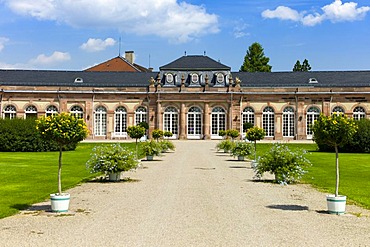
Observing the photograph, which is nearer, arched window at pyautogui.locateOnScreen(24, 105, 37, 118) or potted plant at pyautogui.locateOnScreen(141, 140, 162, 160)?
potted plant at pyautogui.locateOnScreen(141, 140, 162, 160)

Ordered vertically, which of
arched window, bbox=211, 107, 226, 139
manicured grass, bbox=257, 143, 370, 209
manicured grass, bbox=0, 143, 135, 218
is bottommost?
manicured grass, bbox=257, 143, 370, 209

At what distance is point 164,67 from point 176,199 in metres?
42.1

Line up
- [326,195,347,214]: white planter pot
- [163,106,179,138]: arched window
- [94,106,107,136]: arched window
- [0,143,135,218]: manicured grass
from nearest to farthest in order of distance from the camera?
[326,195,347,214]: white planter pot
[0,143,135,218]: manicured grass
[163,106,179,138]: arched window
[94,106,107,136]: arched window

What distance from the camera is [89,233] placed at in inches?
340

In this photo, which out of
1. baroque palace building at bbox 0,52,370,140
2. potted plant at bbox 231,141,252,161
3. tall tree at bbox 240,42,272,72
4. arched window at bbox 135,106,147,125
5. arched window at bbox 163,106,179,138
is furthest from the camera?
tall tree at bbox 240,42,272,72

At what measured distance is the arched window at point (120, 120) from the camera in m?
53.1

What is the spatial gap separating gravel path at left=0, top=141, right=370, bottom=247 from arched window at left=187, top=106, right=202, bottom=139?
1464 inches

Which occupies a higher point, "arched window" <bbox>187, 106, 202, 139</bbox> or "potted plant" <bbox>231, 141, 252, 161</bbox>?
"arched window" <bbox>187, 106, 202, 139</bbox>

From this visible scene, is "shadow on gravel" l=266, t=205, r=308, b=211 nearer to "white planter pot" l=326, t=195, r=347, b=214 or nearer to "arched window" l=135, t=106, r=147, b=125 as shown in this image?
"white planter pot" l=326, t=195, r=347, b=214

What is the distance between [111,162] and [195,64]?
38838 mm

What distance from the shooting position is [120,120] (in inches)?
2090

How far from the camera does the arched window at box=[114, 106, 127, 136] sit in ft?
174

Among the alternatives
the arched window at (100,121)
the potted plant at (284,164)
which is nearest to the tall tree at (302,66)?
the arched window at (100,121)

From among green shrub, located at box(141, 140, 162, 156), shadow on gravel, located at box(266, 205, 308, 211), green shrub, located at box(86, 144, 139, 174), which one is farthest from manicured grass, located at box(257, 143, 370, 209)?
green shrub, located at box(141, 140, 162, 156)
